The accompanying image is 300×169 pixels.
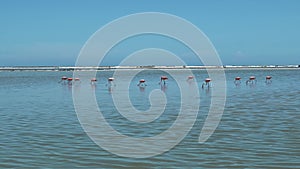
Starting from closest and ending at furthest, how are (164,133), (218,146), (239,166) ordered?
1. (239,166)
2. (218,146)
3. (164,133)

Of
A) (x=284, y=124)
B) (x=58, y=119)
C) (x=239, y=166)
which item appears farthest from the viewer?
(x=58, y=119)

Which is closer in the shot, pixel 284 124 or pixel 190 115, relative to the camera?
pixel 284 124

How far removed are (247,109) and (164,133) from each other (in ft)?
23.5

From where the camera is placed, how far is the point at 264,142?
11.0 meters

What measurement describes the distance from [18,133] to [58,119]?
335 centimetres

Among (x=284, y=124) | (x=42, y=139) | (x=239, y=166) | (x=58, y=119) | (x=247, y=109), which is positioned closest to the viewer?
(x=239, y=166)

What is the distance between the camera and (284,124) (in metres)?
13.9

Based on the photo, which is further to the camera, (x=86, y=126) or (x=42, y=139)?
(x=86, y=126)

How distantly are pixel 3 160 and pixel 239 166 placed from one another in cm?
525

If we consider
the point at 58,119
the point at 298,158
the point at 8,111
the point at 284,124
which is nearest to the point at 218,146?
the point at 298,158

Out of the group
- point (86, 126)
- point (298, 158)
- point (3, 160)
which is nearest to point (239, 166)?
point (298, 158)

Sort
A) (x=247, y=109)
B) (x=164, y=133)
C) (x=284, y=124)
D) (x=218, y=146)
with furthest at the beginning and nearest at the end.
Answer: (x=247, y=109) → (x=284, y=124) → (x=164, y=133) → (x=218, y=146)

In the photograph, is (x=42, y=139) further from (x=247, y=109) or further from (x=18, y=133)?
(x=247, y=109)

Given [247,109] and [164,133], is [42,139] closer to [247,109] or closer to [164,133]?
[164,133]
